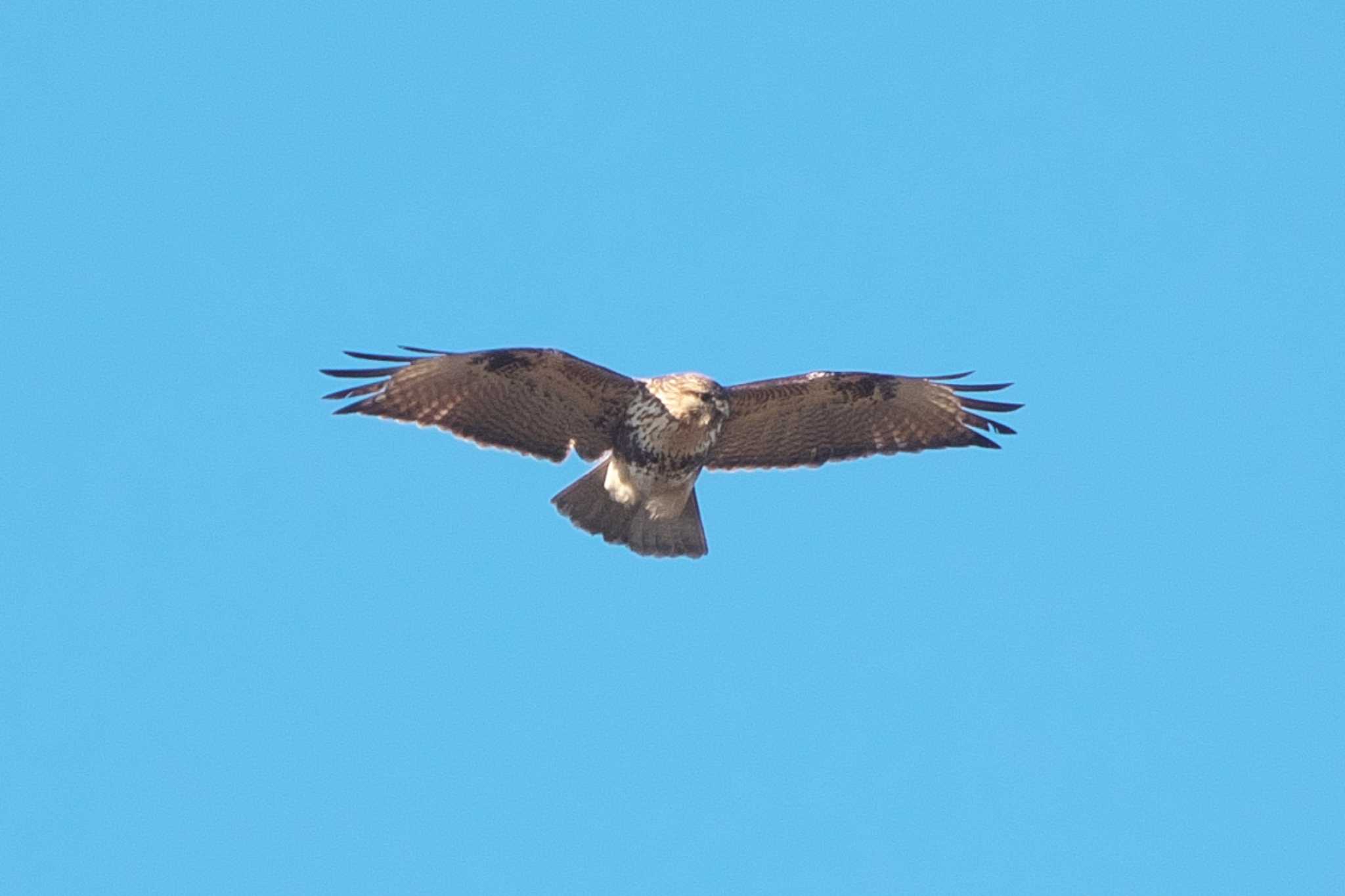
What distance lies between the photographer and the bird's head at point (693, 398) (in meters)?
12.6

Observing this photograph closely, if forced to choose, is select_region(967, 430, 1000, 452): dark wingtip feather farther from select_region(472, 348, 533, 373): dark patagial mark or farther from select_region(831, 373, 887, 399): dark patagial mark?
select_region(472, 348, 533, 373): dark patagial mark

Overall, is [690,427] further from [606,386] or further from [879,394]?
[879,394]

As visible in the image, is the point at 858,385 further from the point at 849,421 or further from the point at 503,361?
the point at 503,361

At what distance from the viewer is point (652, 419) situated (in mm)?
12812

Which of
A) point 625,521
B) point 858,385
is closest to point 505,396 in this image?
point 625,521

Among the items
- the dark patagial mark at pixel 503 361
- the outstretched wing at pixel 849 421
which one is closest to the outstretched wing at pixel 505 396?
the dark patagial mark at pixel 503 361

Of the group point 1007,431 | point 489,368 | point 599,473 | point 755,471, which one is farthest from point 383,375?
point 1007,431

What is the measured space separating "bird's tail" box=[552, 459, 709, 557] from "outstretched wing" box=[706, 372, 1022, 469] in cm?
54

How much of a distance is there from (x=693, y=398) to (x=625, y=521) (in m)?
1.19

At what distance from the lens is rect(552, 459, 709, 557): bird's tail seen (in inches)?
526

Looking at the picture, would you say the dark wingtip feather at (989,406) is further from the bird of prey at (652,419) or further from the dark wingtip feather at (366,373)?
the dark wingtip feather at (366,373)

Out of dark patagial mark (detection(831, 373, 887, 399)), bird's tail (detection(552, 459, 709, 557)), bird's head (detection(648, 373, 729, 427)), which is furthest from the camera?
dark patagial mark (detection(831, 373, 887, 399))

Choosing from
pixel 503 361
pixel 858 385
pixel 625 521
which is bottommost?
pixel 625 521

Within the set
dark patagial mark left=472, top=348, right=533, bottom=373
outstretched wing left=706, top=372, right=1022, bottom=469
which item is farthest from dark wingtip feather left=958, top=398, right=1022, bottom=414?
dark patagial mark left=472, top=348, right=533, bottom=373
